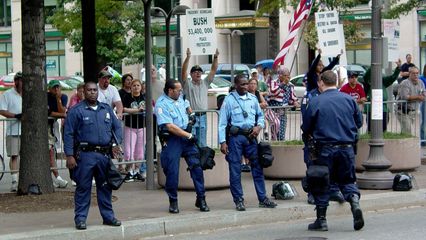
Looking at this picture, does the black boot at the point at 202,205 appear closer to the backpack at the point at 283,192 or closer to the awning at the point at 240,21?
the backpack at the point at 283,192

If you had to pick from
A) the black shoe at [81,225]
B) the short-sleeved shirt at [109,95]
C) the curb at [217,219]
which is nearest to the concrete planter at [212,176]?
the curb at [217,219]

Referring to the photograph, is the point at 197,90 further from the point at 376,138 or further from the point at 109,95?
the point at 376,138

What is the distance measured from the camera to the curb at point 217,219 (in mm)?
10641

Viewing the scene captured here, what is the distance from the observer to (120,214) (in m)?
12.0

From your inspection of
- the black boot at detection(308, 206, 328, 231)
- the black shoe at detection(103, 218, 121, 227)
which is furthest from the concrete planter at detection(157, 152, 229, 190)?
the black boot at detection(308, 206, 328, 231)

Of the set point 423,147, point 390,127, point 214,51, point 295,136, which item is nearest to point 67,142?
point 214,51

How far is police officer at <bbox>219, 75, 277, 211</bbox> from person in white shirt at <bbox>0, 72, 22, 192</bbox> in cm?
421

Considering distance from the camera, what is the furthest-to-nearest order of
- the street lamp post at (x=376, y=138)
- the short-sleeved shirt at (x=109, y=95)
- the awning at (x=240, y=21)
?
the awning at (x=240, y=21), the short-sleeved shirt at (x=109, y=95), the street lamp post at (x=376, y=138)

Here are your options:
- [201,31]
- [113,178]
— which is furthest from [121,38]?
[113,178]

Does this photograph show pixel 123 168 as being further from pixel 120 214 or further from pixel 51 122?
pixel 120 214

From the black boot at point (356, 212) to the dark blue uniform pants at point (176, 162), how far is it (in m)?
2.17

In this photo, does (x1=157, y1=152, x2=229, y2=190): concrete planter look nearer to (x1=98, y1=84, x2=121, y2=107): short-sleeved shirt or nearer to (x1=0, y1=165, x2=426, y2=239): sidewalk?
(x1=0, y1=165, x2=426, y2=239): sidewalk

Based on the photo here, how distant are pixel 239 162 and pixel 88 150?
7.33 ft

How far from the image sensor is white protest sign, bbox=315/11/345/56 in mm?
13759
